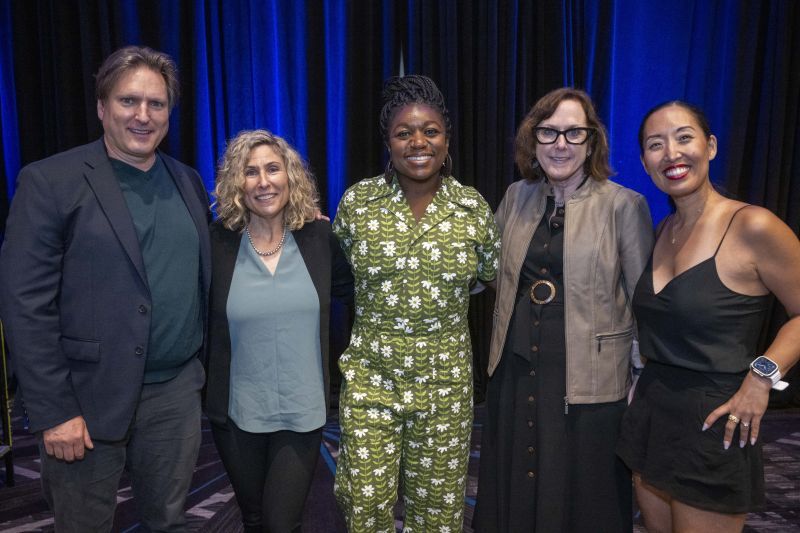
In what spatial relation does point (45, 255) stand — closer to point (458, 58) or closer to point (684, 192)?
point (684, 192)

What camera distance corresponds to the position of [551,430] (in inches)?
76.5

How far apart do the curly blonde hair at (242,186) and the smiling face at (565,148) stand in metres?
0.81

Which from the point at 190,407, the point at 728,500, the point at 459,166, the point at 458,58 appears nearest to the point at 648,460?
the point at 728,500

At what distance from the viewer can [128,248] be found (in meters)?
1.67

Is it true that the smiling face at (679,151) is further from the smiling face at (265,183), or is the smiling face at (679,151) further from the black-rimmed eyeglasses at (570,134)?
the smiling face at (265,183)

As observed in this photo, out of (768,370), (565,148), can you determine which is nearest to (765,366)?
(768,370)

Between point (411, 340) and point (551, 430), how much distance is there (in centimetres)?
54

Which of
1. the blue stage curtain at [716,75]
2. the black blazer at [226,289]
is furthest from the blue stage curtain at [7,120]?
the blue stage curtain at [716,75]

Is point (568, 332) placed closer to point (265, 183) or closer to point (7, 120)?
point (265, 183)

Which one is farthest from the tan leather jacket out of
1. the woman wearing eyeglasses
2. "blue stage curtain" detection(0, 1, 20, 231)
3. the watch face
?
"blue stage curtain" detection(0, 1, 20, 231)

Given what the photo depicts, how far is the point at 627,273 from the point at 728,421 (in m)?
0.52

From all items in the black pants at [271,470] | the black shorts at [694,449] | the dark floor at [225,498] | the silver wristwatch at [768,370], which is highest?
the silver wristwatch at [768,370]

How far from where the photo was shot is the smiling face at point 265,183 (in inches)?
74.7

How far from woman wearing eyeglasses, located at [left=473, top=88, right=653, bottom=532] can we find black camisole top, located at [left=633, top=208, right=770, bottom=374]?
211 mm
